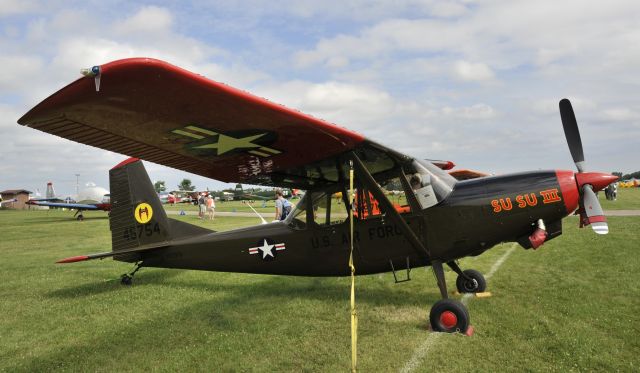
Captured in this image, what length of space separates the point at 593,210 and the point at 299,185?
3779mm

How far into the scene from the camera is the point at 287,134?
4164 millimetres

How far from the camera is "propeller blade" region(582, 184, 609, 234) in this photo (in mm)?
4578

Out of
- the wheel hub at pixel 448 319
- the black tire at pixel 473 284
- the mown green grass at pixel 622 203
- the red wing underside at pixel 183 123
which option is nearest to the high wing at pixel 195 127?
the red wing underside at pixel 183 123

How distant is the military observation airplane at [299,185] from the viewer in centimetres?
311

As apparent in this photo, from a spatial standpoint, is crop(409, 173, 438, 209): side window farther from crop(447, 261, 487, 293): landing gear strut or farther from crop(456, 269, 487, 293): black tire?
crop(456, 269, 487, 293): black tire

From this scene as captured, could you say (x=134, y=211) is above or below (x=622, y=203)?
above

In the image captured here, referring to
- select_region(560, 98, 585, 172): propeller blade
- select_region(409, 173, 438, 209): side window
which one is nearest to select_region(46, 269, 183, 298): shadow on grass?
select_region(409, 173, 438, 209): side window

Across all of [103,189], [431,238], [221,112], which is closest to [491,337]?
[431,238]

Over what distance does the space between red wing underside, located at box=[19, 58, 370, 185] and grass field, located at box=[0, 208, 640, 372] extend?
222 cm

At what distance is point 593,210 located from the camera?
15.3ft

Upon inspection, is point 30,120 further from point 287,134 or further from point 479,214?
point 479,214

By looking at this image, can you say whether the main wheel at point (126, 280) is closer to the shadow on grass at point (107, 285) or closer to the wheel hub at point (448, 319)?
the shadow on grass at point (107, 285)

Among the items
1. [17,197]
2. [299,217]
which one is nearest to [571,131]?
[299,217]

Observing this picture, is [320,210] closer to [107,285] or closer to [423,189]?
[423,189]
